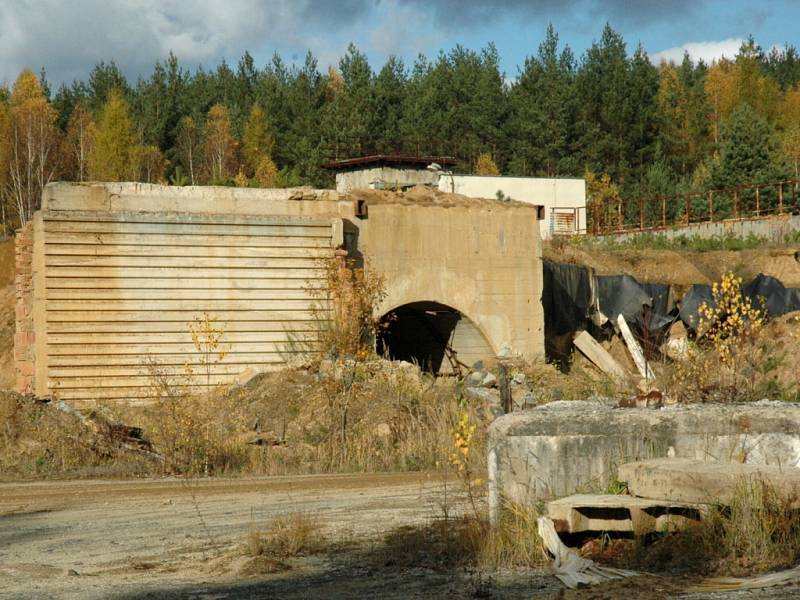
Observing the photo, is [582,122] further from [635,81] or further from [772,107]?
[772,107]

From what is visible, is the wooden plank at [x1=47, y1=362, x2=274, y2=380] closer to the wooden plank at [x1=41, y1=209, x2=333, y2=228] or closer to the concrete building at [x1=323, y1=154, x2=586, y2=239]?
the wooden plank at [x1=41, y1=209, x2=333, y2=228]

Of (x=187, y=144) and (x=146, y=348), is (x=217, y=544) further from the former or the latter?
(x=187, y=144)

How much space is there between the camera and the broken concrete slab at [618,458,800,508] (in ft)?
22.9

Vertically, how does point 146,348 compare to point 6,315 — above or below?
below

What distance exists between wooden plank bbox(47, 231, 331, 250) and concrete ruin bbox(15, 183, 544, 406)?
2 cm

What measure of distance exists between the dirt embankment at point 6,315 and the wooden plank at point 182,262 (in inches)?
316

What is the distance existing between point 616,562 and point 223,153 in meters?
60.6

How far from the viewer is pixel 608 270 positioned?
96.6ft

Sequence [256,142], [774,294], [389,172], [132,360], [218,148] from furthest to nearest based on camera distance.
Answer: [256,142] → [218,148] → [389,172] → [774,294] → [132,360]

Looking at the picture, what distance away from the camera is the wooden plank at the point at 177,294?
2003 cm

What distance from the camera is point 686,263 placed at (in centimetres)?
3062

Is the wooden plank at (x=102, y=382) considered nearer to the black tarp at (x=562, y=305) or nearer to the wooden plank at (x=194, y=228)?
the wooden plank at (x=194, y=228)

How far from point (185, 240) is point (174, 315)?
135 centimetres

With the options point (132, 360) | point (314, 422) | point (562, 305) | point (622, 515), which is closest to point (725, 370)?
point (314, 422)
